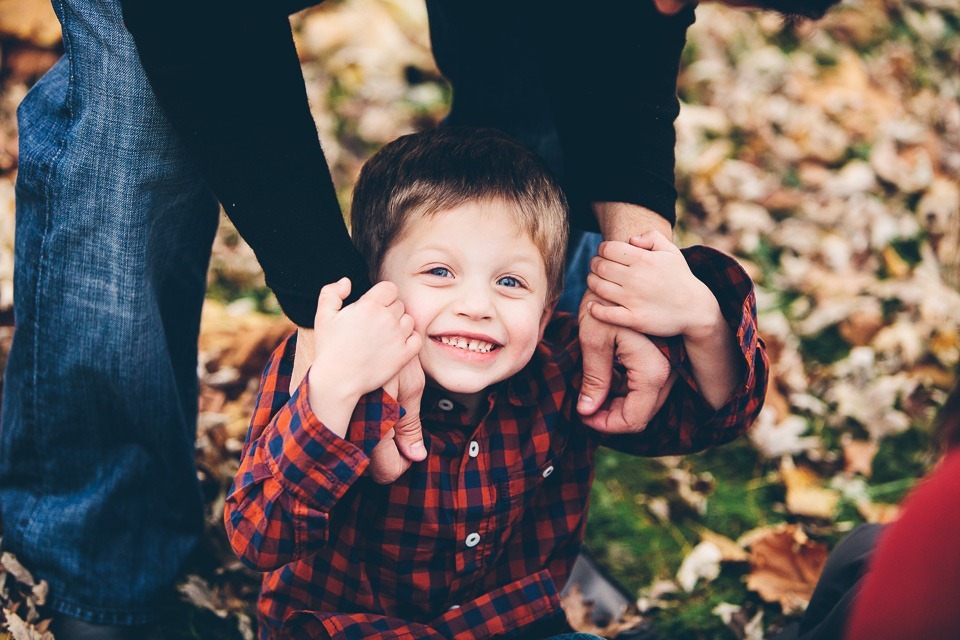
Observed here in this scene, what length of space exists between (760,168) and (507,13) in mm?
2332

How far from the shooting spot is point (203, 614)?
212 centimetres

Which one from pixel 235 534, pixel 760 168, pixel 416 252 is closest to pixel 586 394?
pixel 416 252

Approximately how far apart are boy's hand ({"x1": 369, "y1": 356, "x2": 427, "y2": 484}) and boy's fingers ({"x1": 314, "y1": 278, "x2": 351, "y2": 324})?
17cm

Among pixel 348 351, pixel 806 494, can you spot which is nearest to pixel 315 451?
pixel 348 351

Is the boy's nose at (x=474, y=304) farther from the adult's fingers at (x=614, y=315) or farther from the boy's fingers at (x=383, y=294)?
the adult's fingers at (x=614, y=315)

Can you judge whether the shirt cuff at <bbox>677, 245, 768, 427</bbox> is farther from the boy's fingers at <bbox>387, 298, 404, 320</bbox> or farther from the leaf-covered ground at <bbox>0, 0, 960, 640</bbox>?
the leaf-covered ground at <bbox>0, 0, 960, 640</bbox>

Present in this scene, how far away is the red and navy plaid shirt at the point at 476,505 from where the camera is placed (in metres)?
1.69

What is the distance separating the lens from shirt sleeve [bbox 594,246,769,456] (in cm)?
177

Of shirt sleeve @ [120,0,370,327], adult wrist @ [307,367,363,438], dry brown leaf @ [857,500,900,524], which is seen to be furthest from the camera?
dry brown leaf @ [857,500,900,524]

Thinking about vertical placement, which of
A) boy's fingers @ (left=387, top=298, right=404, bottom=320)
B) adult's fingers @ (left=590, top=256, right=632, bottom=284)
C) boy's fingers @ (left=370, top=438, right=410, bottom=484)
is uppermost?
adult's fingers @ (left=590, top=256, right=632, bottom=284)

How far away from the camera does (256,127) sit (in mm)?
1406

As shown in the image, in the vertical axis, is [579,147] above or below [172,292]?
above

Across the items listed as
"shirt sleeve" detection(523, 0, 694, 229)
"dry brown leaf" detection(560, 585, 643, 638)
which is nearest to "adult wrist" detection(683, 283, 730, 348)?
"shirt sleeve" detection(523, 0, 694, 229)

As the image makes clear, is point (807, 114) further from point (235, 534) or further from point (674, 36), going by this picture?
point (235, 534)
